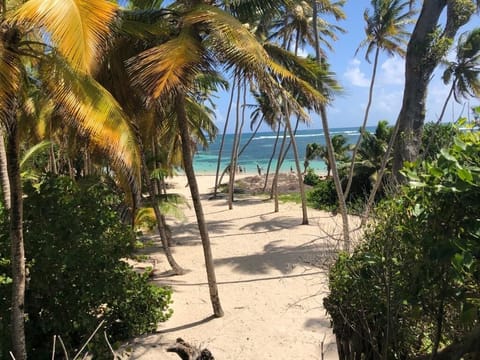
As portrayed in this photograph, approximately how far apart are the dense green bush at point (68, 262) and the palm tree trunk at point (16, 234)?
784mm

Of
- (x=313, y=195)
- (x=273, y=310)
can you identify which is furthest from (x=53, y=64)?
(x=313, y=195)

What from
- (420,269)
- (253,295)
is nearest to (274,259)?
(253,295)

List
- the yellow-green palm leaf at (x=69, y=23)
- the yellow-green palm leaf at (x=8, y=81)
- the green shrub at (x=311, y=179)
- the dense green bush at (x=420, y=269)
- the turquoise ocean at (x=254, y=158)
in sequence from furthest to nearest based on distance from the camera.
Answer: the turquoise ocean at (x=254, y=158) < the green shrub at (x=311, y=179) < the yellow-green palm leaf at (x=8, y=81) < the yellow-green palm leaf at (x=69, y=23) < the dense green bush at (x=420, y=269)

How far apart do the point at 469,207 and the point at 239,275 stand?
822cm

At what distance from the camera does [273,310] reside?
7.37 m

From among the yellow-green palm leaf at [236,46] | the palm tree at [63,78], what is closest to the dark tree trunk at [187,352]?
the palm tree at [63,78]

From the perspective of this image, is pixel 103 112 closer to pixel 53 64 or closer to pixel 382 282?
pixel 53 64

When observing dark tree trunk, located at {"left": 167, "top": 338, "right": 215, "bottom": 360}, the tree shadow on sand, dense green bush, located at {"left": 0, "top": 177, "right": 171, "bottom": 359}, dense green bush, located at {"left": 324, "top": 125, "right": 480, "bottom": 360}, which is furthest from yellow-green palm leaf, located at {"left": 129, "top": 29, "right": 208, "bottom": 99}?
the tree shadow on sand

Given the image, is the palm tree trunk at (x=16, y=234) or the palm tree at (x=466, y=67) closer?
the palm tree trunk at (x=16, y=234)

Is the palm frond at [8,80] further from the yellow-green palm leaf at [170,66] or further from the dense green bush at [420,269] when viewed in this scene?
the dense green bush at [420,269]

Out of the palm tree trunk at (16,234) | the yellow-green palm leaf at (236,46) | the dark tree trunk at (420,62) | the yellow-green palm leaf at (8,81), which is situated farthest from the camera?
the dark tree trunk at (420,62)

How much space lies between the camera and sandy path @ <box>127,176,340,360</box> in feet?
19.5

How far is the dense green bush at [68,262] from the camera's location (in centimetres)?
564

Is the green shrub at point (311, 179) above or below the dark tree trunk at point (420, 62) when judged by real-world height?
below
